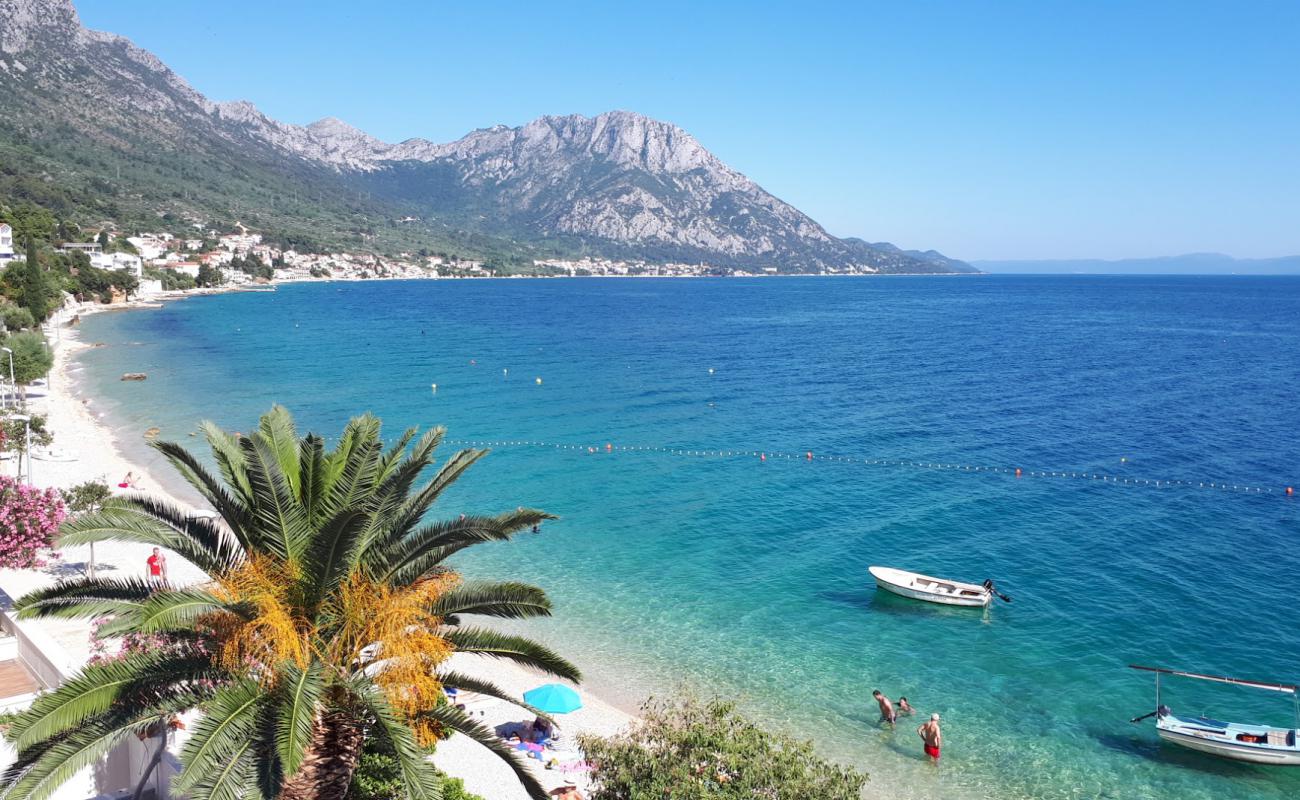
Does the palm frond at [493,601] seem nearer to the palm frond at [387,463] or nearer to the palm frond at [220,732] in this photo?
the palm frond at [387,463]

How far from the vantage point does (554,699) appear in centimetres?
1867

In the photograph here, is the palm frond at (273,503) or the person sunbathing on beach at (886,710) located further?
the person sunbathing on beach at (886,710)

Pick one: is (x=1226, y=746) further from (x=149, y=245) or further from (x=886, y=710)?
(x=149, y=245)

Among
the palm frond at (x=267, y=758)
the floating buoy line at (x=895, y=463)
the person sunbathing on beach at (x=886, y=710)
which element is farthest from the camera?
the floating buoy line at (x=895, y=463)

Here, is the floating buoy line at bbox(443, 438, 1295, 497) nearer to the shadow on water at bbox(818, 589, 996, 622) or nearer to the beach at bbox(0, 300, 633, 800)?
the beach at bbox(0, 300, 633, 800)

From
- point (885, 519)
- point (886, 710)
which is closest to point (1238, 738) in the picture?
point (886, 710)

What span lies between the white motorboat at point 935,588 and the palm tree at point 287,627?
17.8m

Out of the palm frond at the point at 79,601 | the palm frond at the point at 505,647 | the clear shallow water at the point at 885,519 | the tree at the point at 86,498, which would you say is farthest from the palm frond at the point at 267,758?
the tree at the point at 86,498

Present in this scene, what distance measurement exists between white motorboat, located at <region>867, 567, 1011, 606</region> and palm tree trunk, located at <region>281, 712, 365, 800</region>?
19385mm

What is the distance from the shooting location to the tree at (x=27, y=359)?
158 feet

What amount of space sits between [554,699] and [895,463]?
27.0 meters

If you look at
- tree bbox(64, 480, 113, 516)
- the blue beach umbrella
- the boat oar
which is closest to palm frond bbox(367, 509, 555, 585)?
the blue beach umbrella

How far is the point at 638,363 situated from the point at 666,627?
5290 centimetres

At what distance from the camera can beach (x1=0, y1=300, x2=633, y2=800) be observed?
16.6 m
